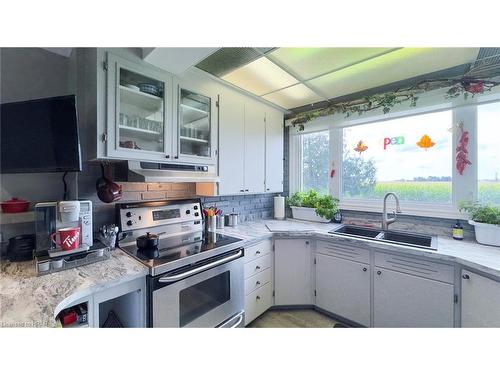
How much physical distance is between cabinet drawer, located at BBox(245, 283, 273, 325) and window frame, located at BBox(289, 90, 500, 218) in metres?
1.33

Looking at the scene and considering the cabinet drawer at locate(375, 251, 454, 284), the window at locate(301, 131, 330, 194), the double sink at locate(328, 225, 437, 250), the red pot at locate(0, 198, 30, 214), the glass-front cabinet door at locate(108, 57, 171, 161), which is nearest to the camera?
the red pot at locate(0, 198, 30, 214)

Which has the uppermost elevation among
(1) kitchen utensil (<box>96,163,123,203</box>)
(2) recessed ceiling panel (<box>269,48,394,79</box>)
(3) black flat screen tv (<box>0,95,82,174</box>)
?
(2) recessed ceiling panel (<box>269,48,394,79</box>)

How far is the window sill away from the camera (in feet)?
6.04

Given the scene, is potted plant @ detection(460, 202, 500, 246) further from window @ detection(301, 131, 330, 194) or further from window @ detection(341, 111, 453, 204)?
window @ detection(301, 131, 330, 194)

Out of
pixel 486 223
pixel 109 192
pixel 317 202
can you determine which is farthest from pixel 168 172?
pixel 486 223

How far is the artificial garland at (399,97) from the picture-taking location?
5.52 feet

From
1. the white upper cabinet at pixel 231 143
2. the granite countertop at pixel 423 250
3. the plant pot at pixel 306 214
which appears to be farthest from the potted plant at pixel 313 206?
the white upper cabinet at pixel 231 143

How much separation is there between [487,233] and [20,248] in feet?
10.3

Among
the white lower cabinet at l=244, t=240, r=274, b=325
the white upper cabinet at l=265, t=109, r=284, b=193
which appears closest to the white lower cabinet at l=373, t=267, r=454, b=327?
the white lower cabinet at l=244, t=240, r=274, b=325

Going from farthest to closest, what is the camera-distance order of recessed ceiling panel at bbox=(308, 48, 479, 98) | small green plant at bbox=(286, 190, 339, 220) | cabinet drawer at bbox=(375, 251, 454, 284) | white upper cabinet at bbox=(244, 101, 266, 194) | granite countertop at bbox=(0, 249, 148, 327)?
1. small green plant at bbox=(286, 190, 339, 220)
2. white upper cabinet at bbox=(244, 101, 266, 194)
3. recessed ceiling panel at bbox=(308, 48, 479, 98)
4. cabinet drawer at bbox=(375, 251, 454, 284)
5. granite countertop at bbox=(0, 249, 148, 327)

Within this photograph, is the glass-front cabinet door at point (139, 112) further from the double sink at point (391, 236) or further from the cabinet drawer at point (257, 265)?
the double sink at point (391, 236)

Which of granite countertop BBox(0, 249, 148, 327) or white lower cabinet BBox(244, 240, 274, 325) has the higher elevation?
granite countertop BBox(0, 249, 148, 327)

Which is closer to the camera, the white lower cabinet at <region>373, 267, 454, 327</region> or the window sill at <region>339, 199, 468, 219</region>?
the white lower cabinet at <region>373, 267, 454, 327</region>

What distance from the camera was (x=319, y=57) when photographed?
1.52 meters
